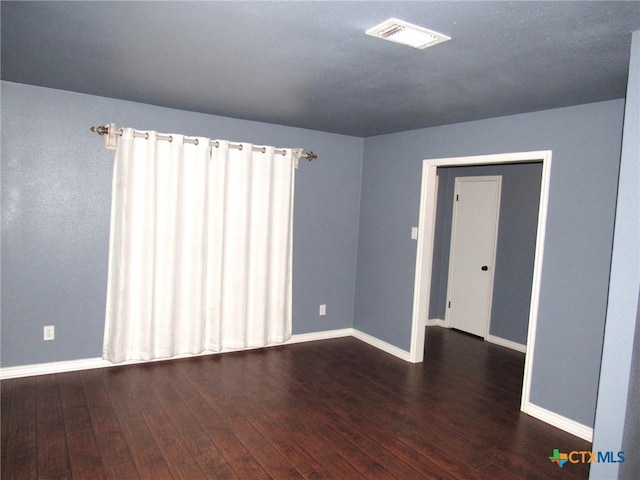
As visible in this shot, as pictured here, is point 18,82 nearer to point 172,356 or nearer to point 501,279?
point 172,356

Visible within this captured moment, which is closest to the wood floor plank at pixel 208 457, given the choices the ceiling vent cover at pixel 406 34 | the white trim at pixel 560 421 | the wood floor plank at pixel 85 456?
the wood floor plank at pixel 85 456

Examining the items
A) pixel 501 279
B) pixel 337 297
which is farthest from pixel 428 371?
pixel 501 279

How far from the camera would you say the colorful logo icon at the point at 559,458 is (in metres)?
2.88

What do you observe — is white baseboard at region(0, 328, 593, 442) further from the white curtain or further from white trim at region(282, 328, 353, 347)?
the white curtain

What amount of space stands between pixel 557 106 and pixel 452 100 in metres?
0.81

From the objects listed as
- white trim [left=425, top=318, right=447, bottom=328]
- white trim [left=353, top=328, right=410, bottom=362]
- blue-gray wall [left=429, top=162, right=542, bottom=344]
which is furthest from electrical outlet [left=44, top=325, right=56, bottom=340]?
blue-gray wall [left=429, top=162, right=542, bottom=344]

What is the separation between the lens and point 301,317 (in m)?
5.11

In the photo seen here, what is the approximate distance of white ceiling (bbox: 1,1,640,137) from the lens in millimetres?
1906

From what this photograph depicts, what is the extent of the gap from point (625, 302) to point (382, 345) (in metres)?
3.31

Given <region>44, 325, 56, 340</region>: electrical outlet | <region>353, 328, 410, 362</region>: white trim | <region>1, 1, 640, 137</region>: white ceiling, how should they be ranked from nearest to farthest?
1. <region>1, 1, 640, 137</region>: white ceiling
2. <region>44, 325, 56, 340</region>: electrical outlet
3. <region>353, 328, 410, 362</region>: white trim

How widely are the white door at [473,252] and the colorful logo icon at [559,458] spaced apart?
9.00ft

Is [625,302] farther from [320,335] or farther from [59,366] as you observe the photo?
[59,366]

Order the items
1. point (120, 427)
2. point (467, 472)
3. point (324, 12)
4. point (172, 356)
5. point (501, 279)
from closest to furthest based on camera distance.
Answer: point (324, 12) → point (467, 472) → point (120, 427) → point (172, 356) → point (501, 279)

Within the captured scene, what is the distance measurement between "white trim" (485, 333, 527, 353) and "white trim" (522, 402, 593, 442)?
1819 mm
